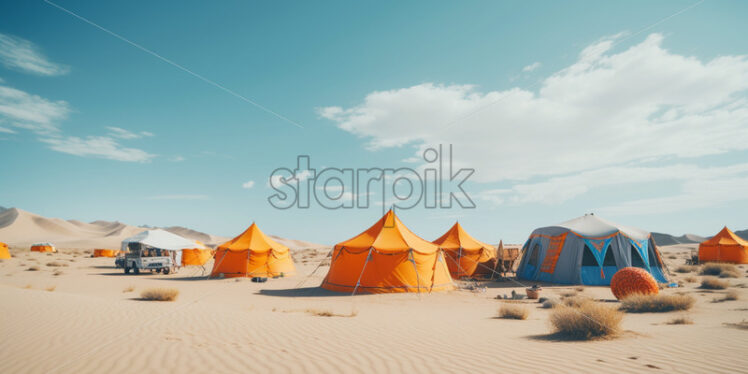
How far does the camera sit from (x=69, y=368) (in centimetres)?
516

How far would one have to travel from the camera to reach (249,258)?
23016 mm

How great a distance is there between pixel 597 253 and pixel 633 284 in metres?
6.72

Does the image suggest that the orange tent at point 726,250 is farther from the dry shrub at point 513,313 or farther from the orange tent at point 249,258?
the orange tent at point 249,258

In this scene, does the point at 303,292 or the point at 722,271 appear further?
the point at 722,271

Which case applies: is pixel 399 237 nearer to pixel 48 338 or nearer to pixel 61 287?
pixel 48 338

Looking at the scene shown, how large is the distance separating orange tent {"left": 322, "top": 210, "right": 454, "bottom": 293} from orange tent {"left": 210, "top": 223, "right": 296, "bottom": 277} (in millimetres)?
7338

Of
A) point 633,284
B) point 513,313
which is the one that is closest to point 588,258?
point 633,284

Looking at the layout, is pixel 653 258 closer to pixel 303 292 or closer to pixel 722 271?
pixel 722 271

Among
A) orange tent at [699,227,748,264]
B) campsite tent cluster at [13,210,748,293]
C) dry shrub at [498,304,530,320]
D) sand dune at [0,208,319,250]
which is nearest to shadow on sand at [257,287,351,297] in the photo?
campsite tent cluster at [13,210,748,293]

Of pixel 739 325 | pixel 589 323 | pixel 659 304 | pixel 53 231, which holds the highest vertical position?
pixel 53 231

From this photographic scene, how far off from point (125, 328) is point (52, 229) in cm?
14362

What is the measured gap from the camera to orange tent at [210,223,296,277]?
2297 centimetres

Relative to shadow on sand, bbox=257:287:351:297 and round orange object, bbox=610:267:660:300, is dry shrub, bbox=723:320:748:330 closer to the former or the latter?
round orange object, bbox=610:267:660:300

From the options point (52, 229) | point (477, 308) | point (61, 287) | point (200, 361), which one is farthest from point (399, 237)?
point (52, 229)
